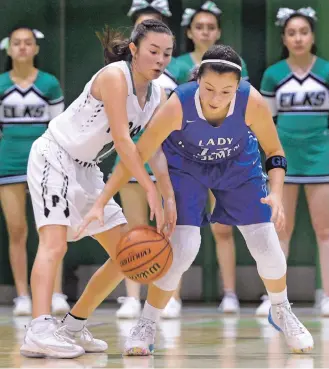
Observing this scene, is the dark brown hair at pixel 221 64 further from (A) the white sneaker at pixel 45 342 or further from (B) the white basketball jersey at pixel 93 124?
(A) the white sneaker at pixel 45 342

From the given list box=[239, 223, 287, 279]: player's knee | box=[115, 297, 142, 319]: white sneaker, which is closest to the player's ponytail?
box=[239, 223, 287, 279]: player's knee

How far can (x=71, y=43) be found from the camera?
8.80 meters

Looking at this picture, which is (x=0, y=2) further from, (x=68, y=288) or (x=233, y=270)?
(x=233, y=270)

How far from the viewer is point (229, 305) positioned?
7.70m

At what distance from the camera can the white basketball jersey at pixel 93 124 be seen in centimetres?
500

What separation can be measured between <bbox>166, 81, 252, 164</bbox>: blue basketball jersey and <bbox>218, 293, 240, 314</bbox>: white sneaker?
9.67 ft

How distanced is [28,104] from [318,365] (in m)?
3.95

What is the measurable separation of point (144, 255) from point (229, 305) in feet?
10.1

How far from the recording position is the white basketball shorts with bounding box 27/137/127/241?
4.96 meters

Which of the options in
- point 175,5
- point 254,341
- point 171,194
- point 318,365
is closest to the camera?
point 318,365

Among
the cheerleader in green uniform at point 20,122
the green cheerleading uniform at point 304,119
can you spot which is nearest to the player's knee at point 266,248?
the green cheerleading uniform at point 304,119

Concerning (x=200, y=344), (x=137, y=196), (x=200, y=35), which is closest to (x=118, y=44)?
(x=200, y=344)

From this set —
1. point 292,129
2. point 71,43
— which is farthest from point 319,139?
point 71,43

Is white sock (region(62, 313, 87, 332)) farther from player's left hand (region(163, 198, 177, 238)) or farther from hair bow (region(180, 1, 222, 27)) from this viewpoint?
hair bow (region(180, 1, 222, 27))
